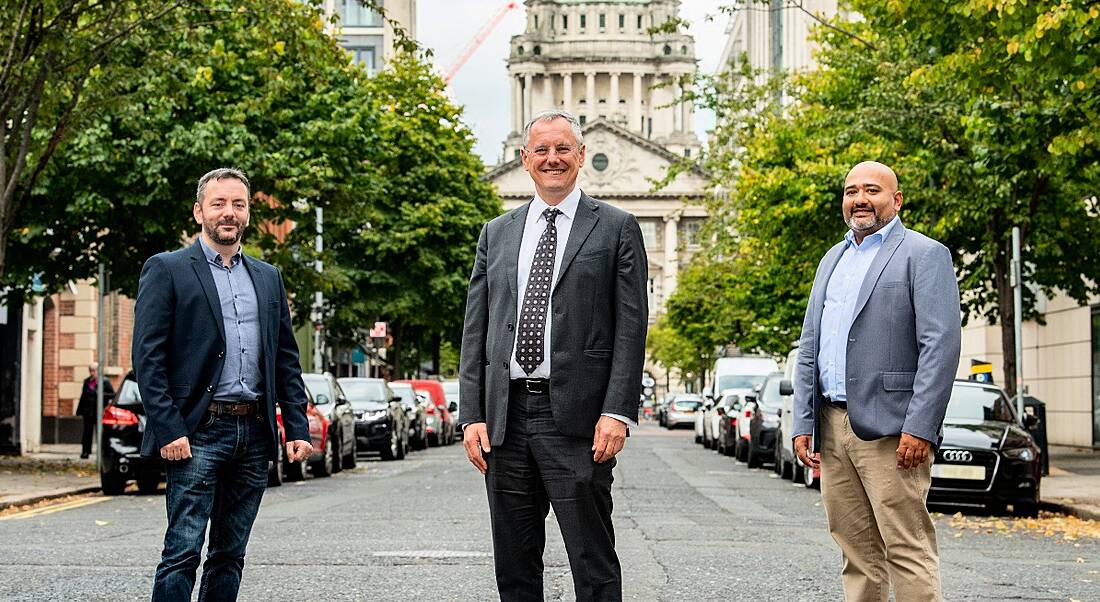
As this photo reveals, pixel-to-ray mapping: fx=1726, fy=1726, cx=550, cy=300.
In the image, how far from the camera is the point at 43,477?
2167 cm

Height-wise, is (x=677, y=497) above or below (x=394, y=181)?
below

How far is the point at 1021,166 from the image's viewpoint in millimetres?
A: 20062

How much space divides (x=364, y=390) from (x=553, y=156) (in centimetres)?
2667

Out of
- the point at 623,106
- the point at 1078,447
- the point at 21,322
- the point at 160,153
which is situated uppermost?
the point at 623,106

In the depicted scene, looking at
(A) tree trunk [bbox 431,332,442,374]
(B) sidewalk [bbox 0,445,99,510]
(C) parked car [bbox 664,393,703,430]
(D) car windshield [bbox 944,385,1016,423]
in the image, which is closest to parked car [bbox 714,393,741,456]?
(B) sidewalk [bbox 0,445,99,510]

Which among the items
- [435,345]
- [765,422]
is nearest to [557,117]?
[765,422]

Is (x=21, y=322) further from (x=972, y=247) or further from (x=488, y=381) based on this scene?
(x=488, y=381)

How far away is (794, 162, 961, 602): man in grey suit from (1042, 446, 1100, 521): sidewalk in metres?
10.5

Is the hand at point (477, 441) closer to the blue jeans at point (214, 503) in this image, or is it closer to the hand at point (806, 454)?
the blue jeans at point (214, 503)

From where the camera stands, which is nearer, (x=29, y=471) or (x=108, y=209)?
(x=29, y=471)

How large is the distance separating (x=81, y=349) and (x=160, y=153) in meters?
11.3

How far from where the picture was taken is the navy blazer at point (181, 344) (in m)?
6.07

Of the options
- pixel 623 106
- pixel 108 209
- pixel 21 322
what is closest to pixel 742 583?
pixel 108 209

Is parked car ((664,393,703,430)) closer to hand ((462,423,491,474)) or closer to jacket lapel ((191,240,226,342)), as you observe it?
jacket lapel ((191,240,226,342))
